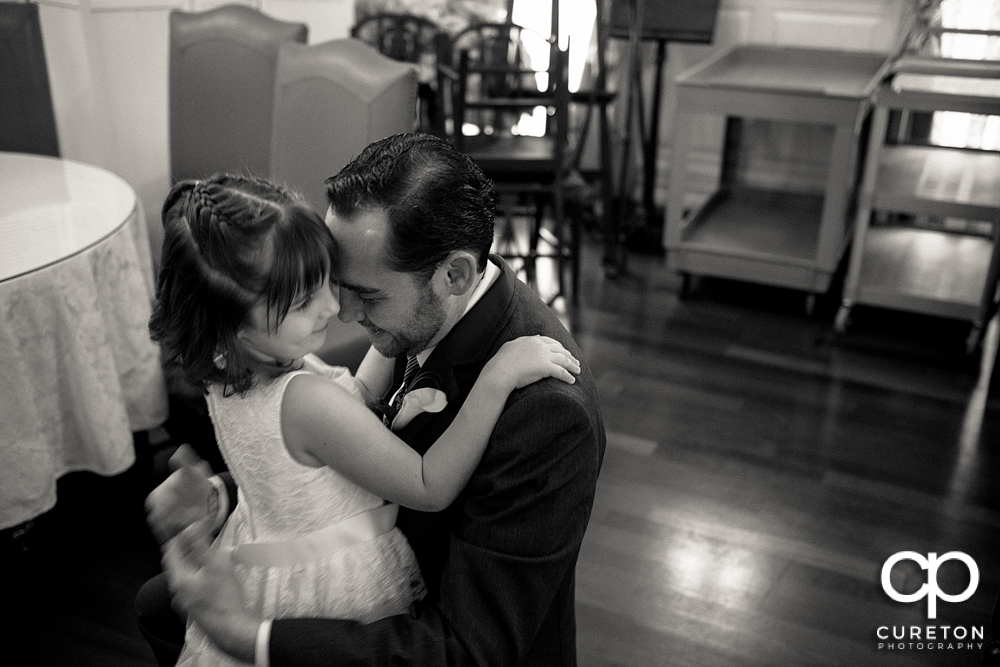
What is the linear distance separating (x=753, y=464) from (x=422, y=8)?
112 inches

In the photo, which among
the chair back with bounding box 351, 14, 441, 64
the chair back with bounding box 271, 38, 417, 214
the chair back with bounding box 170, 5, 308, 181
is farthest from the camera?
the chair back with bounding box 351, 14, 441, 64

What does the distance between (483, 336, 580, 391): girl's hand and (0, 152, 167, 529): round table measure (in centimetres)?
120

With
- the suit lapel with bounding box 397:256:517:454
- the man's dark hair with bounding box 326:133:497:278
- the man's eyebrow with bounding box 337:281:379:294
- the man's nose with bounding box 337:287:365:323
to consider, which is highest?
the man's dark hair with bounding box 326:133:497:278

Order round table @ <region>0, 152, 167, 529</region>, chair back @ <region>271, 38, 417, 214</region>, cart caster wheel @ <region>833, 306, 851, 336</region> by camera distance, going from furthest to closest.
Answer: cart caster wheel @ <region>833, 306, 851, 336</region> < chair back @ <region>271, 38, 417, 214</region> < round table @ <region>0, 152, 167, 529</region>

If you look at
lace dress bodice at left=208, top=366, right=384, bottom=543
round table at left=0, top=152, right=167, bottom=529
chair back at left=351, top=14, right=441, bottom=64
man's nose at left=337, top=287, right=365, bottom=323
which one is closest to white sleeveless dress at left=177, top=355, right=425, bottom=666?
Result: lace dress bodice at left=208, top=366, right=384, bottom=543

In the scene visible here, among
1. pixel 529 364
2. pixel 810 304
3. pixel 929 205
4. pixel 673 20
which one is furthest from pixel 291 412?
pixel 673 20

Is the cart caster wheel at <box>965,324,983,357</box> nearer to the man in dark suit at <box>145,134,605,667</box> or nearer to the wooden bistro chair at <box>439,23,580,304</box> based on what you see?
the wooden bistro chair at <box>439,23,580,304</box>

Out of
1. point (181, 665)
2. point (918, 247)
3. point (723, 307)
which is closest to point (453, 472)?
point (181, 665)

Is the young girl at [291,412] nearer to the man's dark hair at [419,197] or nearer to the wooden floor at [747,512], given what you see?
the man's dark hair at [419,197]

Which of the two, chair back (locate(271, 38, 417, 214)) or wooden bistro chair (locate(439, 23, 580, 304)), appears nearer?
chair back (locate(271, 38, 417, 214))

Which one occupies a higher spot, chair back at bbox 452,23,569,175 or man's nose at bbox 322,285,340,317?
man's nose at bbox 322,285,340,317

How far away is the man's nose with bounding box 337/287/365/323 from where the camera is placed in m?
1.21

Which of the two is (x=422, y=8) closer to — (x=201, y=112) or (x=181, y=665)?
(x=201, y=112)

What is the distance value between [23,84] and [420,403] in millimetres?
2577
